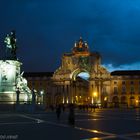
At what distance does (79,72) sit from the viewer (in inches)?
5502

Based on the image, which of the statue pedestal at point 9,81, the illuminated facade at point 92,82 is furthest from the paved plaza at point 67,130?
the illuminated facade at point 92,82

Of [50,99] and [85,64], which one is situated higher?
[85,64]

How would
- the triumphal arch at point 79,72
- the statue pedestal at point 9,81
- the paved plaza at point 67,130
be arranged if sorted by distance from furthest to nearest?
the triumphal arch at point 79,72
the statue pedestal at point 9,81
the paved plaza at point 67,130

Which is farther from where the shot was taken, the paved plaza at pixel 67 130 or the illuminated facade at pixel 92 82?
the illuminated facade at pixel 92 82

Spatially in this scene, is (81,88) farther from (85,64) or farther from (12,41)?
(12,41)

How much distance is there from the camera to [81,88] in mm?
182750

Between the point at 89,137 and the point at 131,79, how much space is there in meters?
125

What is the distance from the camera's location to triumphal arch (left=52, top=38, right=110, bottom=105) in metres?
134

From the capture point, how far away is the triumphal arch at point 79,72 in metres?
134

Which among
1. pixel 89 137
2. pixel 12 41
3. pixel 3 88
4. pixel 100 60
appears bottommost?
pixel 89 137

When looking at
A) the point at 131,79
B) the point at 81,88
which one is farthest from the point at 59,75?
the point at 81,88

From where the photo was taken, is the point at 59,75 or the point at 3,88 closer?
the point at 3,88

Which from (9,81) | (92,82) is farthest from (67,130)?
(92,82)

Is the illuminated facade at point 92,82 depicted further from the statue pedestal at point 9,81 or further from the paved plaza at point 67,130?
the paved plaza at point 67,130
